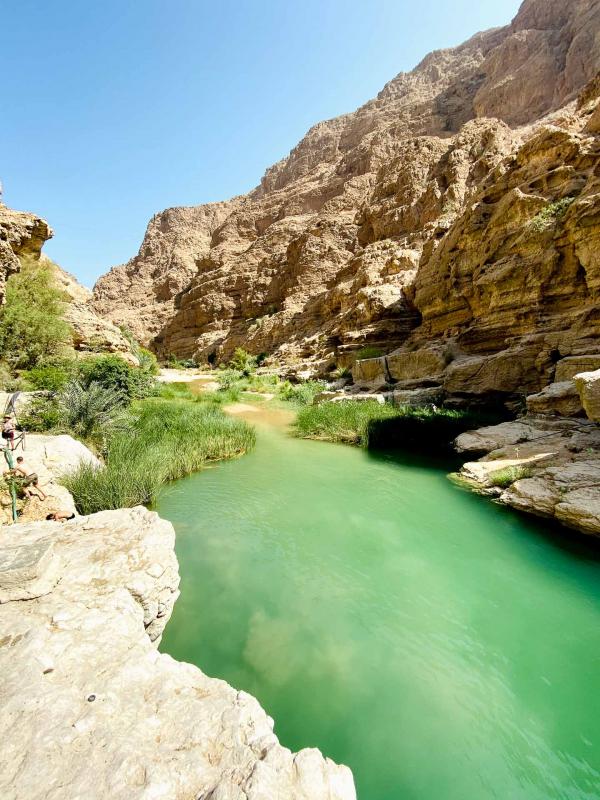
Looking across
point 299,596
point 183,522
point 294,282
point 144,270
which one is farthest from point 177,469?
point 144,270

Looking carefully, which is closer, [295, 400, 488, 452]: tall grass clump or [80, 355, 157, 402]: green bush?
[295, 400, 488, 452]: tall grass clump

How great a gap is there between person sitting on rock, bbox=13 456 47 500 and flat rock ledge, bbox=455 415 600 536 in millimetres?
7417

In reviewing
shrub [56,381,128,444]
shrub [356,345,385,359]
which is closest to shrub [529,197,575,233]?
shrub [356,345,385,359]

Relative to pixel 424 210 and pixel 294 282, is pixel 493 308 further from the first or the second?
pixel 294 282

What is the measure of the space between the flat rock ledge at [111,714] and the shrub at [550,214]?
1639 centimetres

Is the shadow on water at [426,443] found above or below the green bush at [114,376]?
below

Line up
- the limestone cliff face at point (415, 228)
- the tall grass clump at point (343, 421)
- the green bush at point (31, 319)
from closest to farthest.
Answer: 1. the tall grass clump at point (343, 421)
2. the green bush at point (31, 319)
3. the limestone cliff face at point (415, 228)

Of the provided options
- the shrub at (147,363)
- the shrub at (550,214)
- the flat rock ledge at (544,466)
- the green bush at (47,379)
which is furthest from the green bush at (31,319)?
the shrub at (550,214)

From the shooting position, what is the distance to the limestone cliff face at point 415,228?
14016mm

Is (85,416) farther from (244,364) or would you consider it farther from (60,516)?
(244,364)

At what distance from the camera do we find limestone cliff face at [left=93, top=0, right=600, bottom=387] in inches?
552

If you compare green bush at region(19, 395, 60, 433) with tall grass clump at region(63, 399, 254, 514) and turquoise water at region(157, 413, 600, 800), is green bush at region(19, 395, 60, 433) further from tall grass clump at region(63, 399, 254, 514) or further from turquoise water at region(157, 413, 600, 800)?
turquoise water at region(157, 413, 600, 800)

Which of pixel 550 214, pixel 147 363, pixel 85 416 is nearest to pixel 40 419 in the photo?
pixel 85 416

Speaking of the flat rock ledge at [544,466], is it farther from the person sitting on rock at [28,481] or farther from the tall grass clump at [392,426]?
the person sitting on rock at [28,481]
